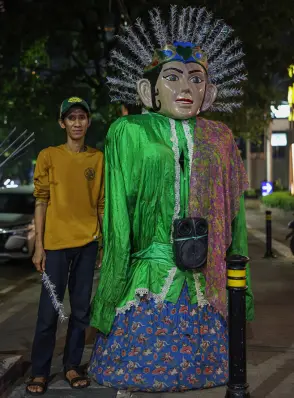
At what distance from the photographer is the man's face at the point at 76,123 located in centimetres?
546

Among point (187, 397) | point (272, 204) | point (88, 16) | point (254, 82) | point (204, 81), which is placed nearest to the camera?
point (187, 397)

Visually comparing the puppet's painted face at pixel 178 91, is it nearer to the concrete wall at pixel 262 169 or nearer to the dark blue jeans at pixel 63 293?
the dark blue jeans at pixel 63 293

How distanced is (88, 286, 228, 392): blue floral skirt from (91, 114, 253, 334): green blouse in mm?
76

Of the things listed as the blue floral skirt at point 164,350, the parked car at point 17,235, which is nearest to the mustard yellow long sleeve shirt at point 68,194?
the blue floral skirt at point 164,350

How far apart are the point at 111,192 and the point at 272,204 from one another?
27.6m

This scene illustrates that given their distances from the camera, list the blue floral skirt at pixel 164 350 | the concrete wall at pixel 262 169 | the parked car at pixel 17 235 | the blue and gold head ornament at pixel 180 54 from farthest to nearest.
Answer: the concrete wall at pixel 262 169
the parked car at pixel 17 235
the blue and gold head ornament at pixel 180 54
the blue floral skirt at pixel 164 350

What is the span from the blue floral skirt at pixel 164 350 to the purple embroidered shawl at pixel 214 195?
179mm

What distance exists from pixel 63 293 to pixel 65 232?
418mm

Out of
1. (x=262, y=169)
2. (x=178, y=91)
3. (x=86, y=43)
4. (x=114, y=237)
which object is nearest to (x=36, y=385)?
(x=114, y=237)

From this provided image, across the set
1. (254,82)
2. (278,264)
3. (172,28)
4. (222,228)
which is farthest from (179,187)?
(254,82)

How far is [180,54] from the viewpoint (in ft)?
18.2

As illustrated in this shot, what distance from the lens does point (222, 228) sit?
5.39 meters

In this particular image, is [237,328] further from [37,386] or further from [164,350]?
[37,386]

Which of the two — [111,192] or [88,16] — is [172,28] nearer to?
[111,192]
